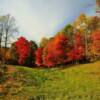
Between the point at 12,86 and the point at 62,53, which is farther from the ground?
the point at 62,53

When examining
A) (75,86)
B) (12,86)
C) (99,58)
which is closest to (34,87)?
(12,86)

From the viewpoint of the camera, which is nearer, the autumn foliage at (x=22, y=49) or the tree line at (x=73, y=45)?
the tree line at (x=73, y=45)

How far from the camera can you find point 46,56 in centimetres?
8194

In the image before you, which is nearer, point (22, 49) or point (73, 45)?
point (73, 45)

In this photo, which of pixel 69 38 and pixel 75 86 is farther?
pixel 69 38

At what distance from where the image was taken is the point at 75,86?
30.8m

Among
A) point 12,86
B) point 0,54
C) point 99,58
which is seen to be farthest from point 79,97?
point 0,54

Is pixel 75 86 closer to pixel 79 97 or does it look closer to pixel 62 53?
pixel 79 97

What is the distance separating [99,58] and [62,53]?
9590 mm

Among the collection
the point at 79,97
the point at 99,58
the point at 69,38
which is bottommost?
the point at 79,97

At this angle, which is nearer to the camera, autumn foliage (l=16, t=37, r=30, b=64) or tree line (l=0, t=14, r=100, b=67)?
tree line (l=0, t=14, r=100, b=67)

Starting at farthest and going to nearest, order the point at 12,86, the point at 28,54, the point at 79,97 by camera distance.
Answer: the point at 28,54 → the point at 12,86 → the point at 79,97

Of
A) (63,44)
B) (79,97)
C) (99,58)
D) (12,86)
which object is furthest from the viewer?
(63,44)

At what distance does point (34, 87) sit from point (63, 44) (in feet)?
163
